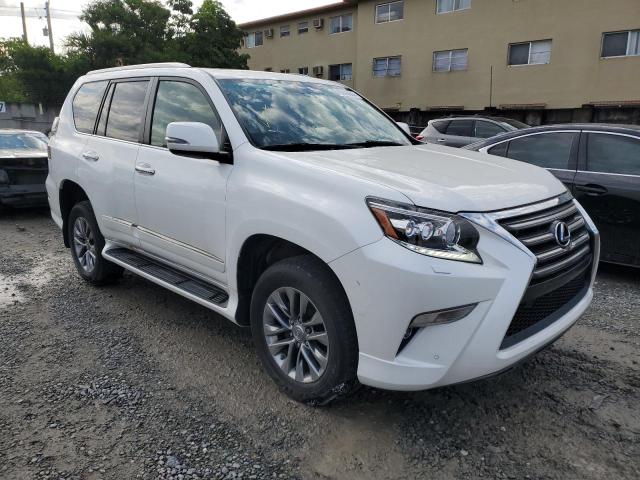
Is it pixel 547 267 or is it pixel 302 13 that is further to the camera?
pixel 302 13

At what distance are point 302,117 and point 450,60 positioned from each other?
22533mm

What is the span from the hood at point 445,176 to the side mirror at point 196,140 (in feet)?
1.32

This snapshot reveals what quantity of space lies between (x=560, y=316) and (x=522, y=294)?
1.93 feet

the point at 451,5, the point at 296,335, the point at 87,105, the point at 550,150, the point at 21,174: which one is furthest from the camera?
the point at 451,5

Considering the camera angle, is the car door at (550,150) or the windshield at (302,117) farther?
the car door at (550,150)

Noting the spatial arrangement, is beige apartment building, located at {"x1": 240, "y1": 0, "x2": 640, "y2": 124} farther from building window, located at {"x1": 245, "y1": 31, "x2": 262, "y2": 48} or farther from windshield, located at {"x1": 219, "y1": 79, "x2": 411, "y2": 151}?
windshield, located at {"x1": 219, "y1": 79, "x2": 411, "y2": 151}

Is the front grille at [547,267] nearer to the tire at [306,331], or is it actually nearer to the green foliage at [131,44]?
the tire at [306,331]

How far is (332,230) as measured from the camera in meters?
2.42

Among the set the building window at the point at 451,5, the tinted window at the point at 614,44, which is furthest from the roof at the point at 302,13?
the tinted window at the point at 614,44

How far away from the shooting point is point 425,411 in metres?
2.84

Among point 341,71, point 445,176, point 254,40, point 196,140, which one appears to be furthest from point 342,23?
point 445,176

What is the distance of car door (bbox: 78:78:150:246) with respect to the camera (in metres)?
3.95

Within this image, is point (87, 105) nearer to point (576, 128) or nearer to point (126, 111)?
point (126, 111)

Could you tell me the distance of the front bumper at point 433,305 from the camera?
221 centimetres
